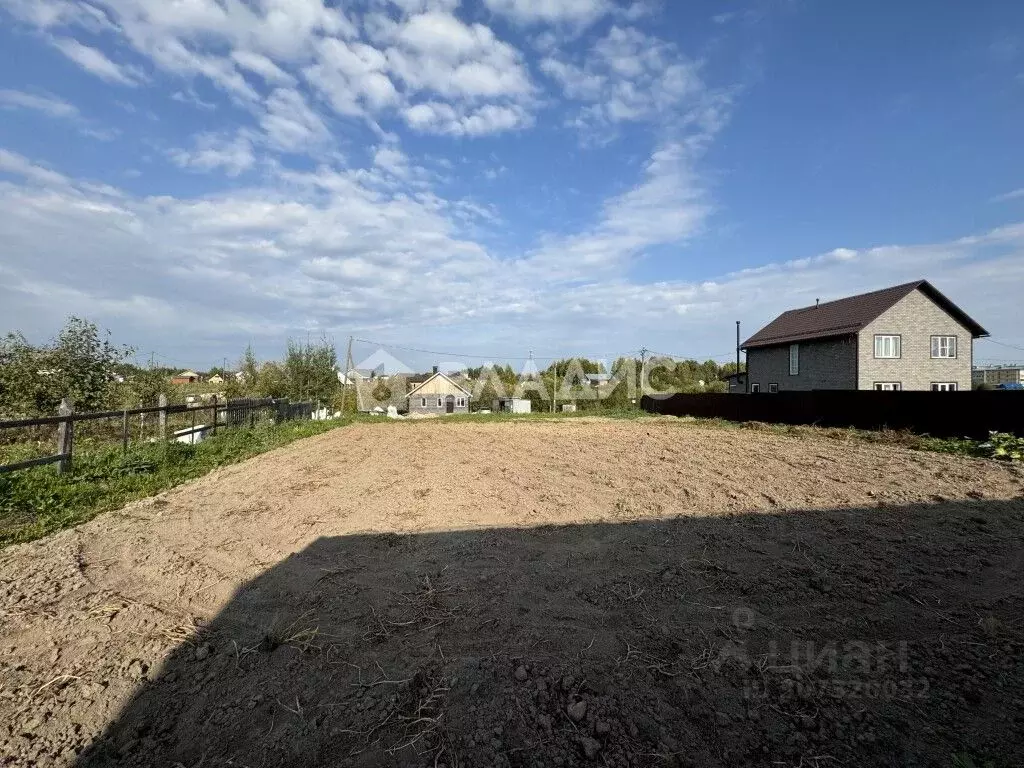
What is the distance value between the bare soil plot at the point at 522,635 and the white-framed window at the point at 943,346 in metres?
25.5

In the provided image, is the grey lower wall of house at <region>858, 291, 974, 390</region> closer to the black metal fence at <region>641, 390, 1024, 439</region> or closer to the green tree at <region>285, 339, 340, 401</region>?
the black metal fence at <region>641, 390, 1024, 439</region>

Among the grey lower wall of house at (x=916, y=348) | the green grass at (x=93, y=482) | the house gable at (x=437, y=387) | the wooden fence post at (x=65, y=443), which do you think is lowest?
the green grass at (x=93, y=482)

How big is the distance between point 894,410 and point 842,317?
1405 centimetres

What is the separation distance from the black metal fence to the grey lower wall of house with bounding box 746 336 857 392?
5.78 meters

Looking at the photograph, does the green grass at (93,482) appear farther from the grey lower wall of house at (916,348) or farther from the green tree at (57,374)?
the grey lower wall of house at (916,348)

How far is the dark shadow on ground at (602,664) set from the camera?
1.85 meters

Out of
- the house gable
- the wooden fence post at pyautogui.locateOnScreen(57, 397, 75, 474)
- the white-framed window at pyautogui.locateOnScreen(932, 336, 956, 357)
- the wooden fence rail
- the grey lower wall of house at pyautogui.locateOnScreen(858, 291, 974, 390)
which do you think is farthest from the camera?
the house gable

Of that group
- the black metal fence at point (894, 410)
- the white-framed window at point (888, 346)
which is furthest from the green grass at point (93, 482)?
the white-framed window at point (888, 346)

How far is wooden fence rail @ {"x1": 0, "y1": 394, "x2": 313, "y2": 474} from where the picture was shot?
6.50 meters

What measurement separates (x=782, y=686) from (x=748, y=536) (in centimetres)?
222

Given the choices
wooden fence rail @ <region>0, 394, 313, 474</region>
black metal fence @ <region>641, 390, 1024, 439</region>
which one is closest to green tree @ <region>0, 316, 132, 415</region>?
wooden fence rail @ <region>0, 394, 313, 474</region>

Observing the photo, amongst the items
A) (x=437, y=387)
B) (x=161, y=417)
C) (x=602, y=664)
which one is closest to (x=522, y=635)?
(x=602, y=664)

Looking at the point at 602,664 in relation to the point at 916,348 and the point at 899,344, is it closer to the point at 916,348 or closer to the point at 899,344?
A: the point at 899,344

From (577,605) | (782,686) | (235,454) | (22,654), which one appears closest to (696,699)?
(782,686)
